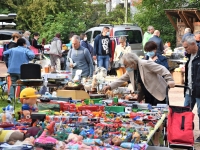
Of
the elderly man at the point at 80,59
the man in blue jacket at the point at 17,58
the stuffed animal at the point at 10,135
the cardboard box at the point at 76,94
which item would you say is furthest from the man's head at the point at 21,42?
the stuffed animal at the point at 10,135

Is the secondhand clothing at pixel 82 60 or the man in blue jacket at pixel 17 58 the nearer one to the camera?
the secondhand clothing at pixel 82 60

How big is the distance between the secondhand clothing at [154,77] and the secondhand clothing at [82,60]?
3.26 m

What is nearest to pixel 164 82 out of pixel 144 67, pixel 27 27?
pixel 144 67

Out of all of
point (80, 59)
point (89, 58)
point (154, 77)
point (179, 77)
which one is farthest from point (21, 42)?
point (179, 77)

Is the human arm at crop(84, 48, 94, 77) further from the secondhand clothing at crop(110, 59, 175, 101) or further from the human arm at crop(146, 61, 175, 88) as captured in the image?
the human arm at crop(146, 61, 175, 88)

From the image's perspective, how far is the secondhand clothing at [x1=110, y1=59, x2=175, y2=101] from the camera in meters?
8.41

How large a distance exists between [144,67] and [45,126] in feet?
9.27

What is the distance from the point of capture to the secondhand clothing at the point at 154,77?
8406 mm

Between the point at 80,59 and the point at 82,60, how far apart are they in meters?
0.05

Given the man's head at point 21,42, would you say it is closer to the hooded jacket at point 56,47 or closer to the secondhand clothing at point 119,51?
the secondhand clothing at point 119,51

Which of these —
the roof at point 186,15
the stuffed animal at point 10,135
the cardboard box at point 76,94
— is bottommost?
the cardboard box at point 76,94

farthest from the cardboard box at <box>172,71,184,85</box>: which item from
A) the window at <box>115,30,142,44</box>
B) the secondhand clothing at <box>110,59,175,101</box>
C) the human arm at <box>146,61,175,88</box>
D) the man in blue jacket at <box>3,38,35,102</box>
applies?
the human arm at <box>146,61,175,88</box>

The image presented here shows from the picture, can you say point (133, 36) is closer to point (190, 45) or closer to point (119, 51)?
point (119, 51)

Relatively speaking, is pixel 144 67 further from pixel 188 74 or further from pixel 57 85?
pixel 57 85
